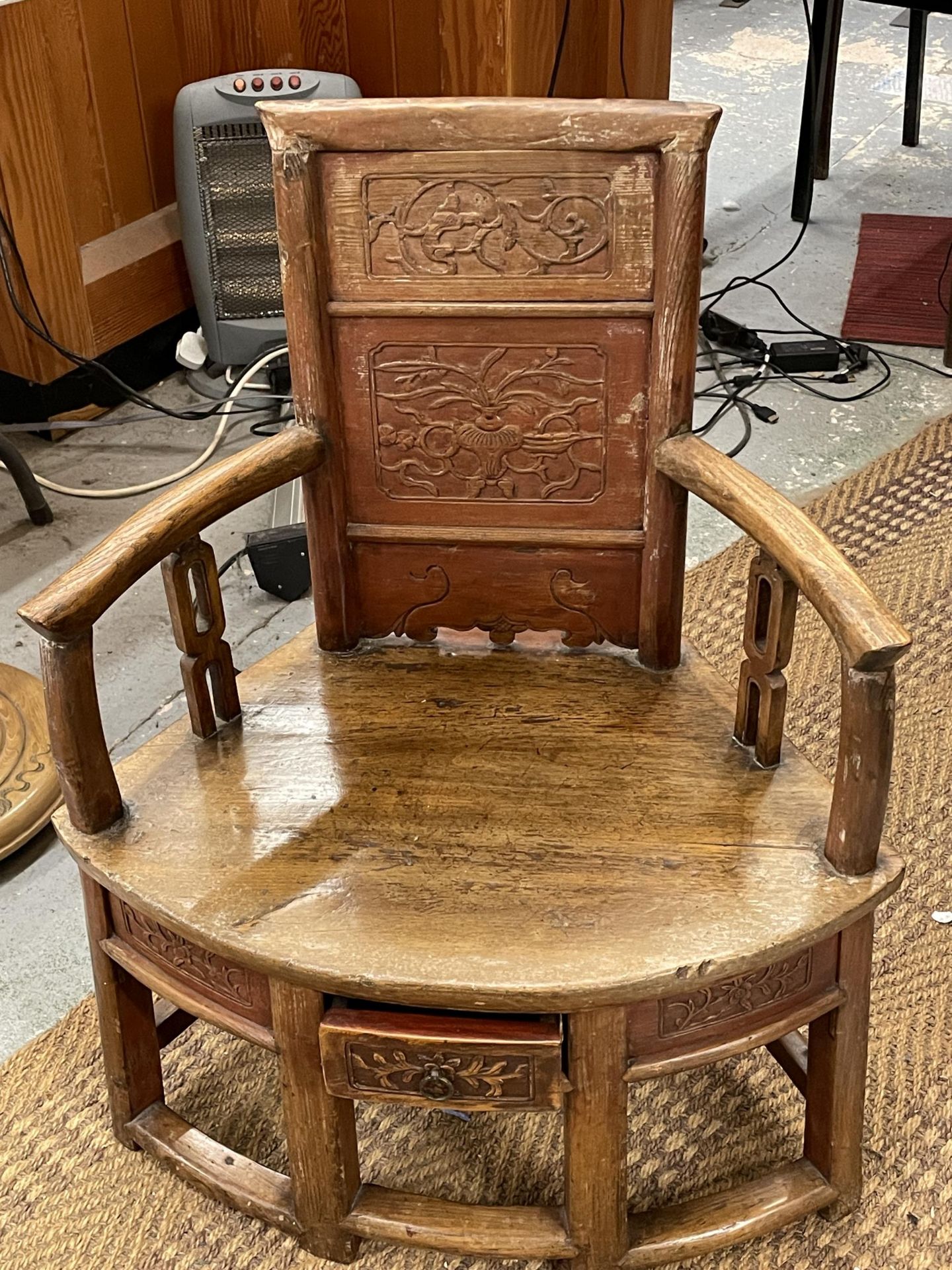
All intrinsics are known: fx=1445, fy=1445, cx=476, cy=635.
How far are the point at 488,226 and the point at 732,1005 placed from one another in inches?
27.1

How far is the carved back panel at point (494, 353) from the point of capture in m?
1.23

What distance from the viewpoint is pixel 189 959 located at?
48.2 inches

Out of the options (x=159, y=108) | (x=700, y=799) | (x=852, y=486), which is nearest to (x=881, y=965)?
(x=700, y=799)

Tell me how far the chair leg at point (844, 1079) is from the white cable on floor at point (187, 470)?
5.55 feet

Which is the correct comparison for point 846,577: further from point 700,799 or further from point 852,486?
point 852,486

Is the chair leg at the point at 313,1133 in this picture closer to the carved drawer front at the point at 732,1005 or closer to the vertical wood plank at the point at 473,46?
the carved drawer front at the point at 732,1005

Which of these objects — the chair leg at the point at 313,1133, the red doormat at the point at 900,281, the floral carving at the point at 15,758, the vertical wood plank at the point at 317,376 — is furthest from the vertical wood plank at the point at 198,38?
the chair leg at the point at 313,1133

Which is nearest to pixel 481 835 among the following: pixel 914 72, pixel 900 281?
pixel 900 281

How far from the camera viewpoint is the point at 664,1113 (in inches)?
58.8

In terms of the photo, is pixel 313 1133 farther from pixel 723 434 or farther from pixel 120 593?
pixel 723 434

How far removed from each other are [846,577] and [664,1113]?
2.20 feet

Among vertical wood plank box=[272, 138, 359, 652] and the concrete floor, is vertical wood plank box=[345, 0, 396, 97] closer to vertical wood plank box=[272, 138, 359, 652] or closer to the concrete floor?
the concrete floor

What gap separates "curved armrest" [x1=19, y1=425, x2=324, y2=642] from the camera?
1.14 m

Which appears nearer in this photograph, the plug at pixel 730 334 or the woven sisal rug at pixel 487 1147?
the woven sisal rug at pixel 487 1147
